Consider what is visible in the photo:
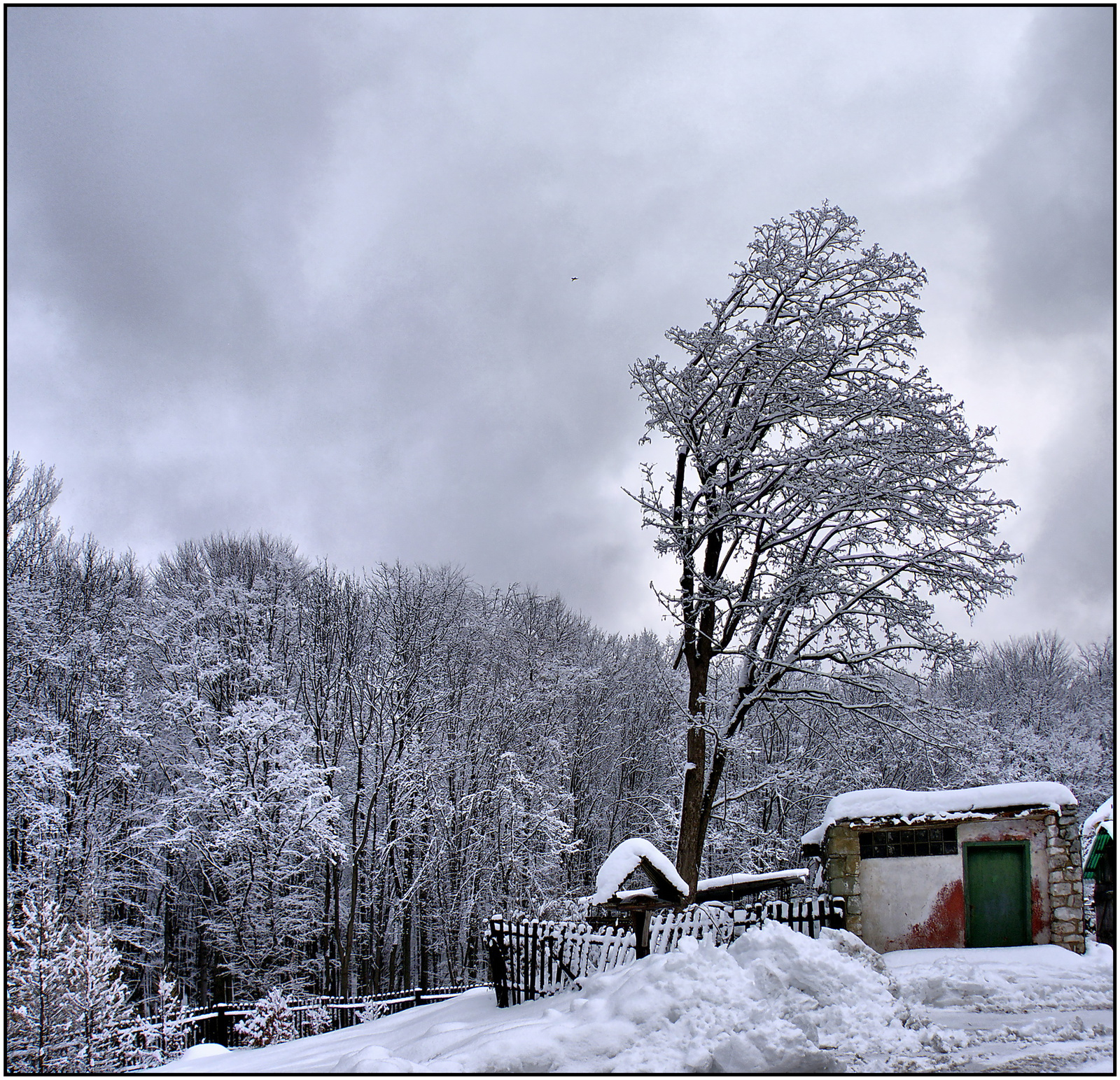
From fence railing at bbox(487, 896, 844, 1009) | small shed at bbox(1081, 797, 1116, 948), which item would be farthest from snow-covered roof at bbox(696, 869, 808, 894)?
small shed at bbox(1081, 797, 1116, 948)

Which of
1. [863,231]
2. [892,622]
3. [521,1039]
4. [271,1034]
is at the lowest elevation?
[271,1034]

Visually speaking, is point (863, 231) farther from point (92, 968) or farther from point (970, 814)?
point (92, 968)

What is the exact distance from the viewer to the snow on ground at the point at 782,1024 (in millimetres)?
6004

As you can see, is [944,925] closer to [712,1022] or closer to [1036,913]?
[1036,913]

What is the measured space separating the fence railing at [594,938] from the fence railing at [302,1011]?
16.9ft

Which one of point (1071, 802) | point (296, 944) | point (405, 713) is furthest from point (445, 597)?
point (1071, 802)

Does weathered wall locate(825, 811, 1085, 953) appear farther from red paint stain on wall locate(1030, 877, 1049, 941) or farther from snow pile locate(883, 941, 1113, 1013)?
snow pile locate(883, 941, 1113, 1013)

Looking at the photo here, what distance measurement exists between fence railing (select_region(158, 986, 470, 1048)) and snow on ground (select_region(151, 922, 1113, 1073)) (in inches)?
312

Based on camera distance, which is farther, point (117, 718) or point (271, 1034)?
point (117, 718)

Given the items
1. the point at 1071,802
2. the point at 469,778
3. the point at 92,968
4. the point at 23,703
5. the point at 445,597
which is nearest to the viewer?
the point at 92,968

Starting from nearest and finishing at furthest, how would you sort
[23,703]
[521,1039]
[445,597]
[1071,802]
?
[521,1039] → [1071,802] → [23,703] → [445,597]

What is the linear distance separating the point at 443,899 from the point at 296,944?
5034 millimetres

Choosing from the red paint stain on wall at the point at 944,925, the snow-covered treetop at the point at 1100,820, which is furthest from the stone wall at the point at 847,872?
the snow-covered treetop at the point at 1100,820

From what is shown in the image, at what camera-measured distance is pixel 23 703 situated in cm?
2059
